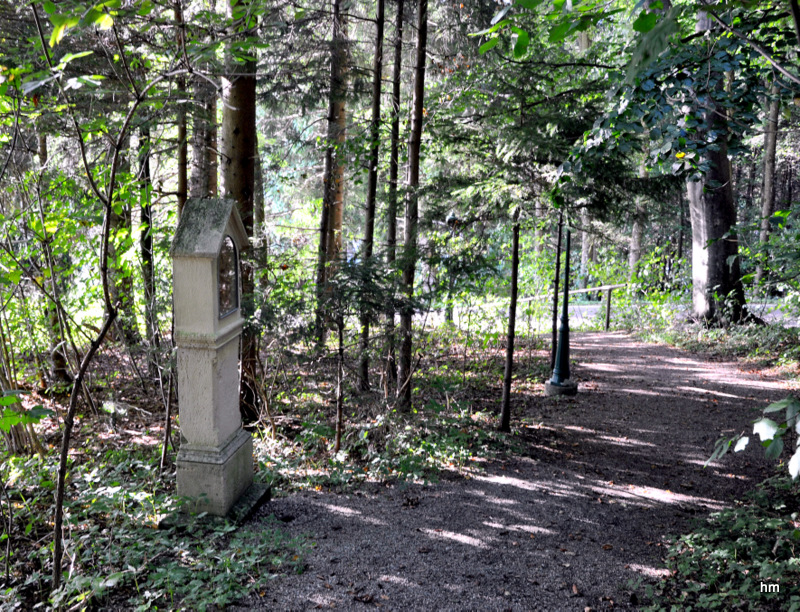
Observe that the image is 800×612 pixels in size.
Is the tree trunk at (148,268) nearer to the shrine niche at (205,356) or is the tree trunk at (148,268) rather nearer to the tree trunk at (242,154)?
the tree trunk at (242,154)

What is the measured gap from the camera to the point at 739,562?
130 inches

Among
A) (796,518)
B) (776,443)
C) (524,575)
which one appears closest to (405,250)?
(524,575)

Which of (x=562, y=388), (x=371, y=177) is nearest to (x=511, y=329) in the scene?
(x=562, y=388)

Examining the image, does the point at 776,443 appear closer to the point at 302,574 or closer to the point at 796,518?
the point at 302,574

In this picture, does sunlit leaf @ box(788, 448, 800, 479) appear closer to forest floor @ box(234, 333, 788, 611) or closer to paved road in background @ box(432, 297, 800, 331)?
forest floor @ box(234, 333, 788, 611)

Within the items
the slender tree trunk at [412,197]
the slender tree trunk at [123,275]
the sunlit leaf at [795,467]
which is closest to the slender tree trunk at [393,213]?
the slender tree trunk at [412,197]

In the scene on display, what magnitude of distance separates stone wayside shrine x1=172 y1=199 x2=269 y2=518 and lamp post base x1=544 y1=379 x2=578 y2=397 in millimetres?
4659

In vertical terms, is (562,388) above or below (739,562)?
above

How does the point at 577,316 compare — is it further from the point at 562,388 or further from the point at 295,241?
the point at 295,241

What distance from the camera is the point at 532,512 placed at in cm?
439

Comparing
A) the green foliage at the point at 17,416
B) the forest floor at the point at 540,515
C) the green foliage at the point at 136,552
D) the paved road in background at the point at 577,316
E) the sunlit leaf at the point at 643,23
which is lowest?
the forest floor at the point at 540,515

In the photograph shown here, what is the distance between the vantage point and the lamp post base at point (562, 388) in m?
7.59

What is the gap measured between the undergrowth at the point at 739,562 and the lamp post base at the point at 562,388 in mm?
3332

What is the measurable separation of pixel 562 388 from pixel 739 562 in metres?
4.31
